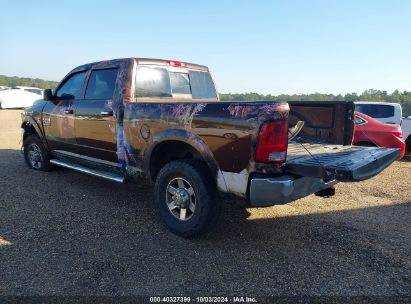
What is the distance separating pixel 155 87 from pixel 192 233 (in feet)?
6.78

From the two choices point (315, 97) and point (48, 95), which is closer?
point (48, 95)

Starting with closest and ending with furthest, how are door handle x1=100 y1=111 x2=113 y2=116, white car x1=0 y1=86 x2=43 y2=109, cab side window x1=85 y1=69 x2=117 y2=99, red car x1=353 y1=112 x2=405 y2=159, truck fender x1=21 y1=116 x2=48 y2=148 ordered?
door handle x1=100 y1=111 x2=113 y2=116
cab side window x1=85 y1=69 x2=117 y2=99
truck fender x1=21 y1=116 x2=48 y2=148
red car x1=353 y1=112 x2=405 y2=159
white car x1=0 y1=86 x2=43 y2=109

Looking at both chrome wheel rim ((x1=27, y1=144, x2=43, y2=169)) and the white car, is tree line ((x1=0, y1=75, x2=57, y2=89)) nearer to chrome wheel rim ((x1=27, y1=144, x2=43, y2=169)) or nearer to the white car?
the white car

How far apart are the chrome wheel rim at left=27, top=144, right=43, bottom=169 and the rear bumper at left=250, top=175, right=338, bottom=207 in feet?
15.7

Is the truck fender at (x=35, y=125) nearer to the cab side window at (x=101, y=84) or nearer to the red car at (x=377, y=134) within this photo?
the cab side window at (x=101, y=84)

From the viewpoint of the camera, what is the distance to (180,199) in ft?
12.1

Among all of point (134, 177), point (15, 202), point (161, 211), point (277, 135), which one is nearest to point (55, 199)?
point (15, 202)

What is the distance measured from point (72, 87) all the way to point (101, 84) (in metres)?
0.90

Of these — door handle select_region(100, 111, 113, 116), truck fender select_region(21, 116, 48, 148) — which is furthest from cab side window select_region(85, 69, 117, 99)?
truck fender select_region(21, 116, 48, 148)

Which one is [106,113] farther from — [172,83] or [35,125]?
[35,125]

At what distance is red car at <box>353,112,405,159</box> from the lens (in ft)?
25.2

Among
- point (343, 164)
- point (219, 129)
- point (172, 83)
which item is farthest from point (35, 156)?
point (343, 164)

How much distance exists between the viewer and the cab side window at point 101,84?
458cm

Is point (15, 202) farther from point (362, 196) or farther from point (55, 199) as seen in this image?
point (362, 196)
